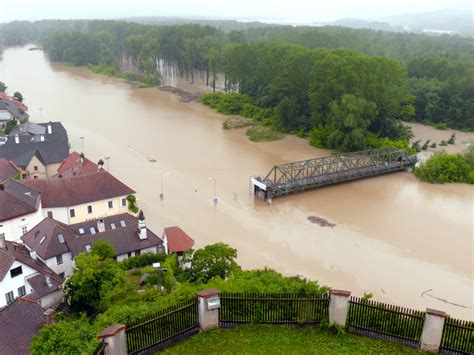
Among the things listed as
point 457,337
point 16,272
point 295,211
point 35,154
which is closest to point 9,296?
point 16,272

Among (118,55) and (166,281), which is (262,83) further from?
(118,55)

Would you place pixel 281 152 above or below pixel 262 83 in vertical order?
below

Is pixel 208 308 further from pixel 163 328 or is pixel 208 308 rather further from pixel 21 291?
pixel 21 291

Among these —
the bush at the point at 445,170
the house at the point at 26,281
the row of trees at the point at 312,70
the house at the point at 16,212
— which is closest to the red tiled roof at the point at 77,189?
the house at the point at 16,212

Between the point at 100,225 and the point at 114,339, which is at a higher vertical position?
the point at 114,339

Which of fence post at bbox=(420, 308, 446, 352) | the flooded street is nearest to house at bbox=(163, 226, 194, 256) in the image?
the flooded street

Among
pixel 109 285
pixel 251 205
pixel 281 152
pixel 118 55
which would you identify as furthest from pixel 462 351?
pixel 118 55
